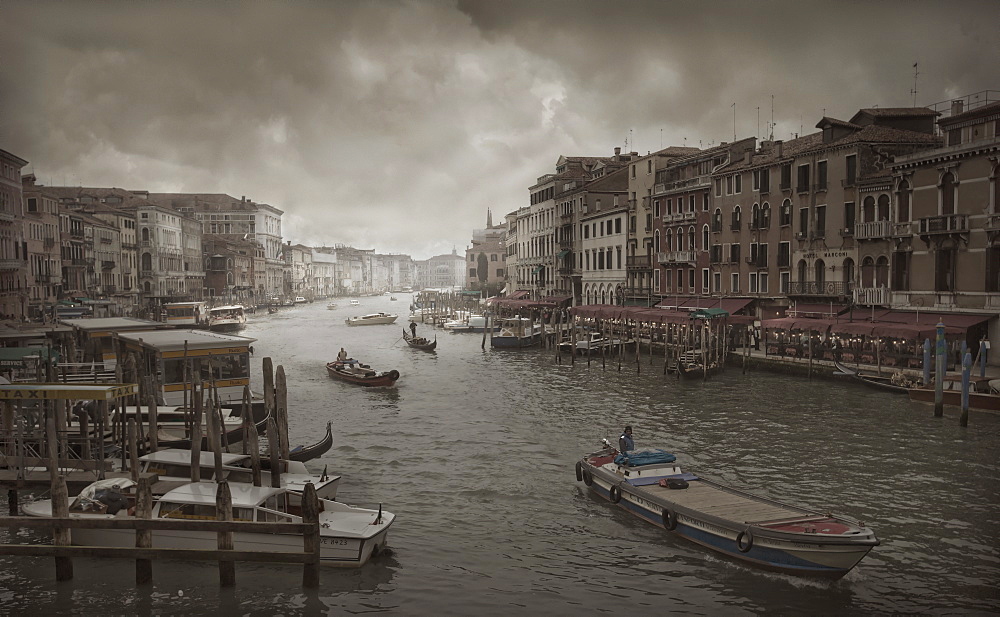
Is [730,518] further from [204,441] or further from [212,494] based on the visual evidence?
[204,441]

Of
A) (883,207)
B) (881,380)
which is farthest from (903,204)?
(881,380)

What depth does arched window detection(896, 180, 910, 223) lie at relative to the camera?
34.3m

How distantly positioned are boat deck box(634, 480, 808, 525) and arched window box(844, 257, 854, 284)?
26.2 m

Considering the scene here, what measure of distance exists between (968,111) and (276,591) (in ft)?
110

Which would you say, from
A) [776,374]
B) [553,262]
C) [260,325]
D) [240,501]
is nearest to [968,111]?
[776,374]

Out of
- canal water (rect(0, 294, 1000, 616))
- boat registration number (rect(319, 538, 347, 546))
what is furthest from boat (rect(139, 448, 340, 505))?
boat registration number (rect(319, 538, 347, 546))

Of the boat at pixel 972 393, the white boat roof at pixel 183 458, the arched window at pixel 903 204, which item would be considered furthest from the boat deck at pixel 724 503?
the arched window at pixel 903 204

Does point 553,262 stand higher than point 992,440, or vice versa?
point 553,262

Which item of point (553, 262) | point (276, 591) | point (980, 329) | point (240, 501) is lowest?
point (276, 591)

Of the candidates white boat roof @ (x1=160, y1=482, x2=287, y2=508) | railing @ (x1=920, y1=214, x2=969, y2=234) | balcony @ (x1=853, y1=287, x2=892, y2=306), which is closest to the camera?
white boat roof @ (x1=160, y1=482, x2=287, y2=508)

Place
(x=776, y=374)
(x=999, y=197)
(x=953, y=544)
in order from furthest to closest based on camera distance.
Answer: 1. (x=776, y=374)
2. (x=999, y=197)
3. (x=953, y=544)

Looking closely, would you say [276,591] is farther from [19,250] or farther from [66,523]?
[19,250]

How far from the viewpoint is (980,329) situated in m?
30.7

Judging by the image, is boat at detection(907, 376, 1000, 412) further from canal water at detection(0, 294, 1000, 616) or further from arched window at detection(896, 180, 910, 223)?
arched window at detection(896, 180, 910, 223)
